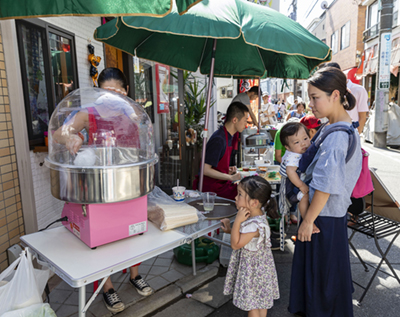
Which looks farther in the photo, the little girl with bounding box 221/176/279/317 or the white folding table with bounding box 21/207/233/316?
the little girl with bounding box 221/176/279/317

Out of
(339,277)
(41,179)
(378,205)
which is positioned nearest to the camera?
(339,277)

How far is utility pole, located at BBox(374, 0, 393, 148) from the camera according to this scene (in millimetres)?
10164

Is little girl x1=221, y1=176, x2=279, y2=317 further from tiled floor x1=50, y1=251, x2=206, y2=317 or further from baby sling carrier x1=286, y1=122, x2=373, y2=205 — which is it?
tiled floor x1=50, y1=251, x2=206, y2=317

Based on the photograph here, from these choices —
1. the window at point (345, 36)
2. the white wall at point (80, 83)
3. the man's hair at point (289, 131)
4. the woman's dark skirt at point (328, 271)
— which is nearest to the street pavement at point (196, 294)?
the woman's dark skirt at point (328, 271)

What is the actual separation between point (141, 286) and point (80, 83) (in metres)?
2.88

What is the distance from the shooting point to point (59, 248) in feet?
6.09

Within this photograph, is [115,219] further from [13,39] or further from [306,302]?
[13,39]

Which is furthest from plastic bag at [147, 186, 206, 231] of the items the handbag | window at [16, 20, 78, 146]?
window at [16, 20, 78, 146]

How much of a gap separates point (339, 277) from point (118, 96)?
228cm

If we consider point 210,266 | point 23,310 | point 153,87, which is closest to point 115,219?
point 23,310

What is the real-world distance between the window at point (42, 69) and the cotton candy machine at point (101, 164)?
1160mm

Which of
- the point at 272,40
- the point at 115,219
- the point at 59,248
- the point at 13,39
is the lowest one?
the point at 59,248

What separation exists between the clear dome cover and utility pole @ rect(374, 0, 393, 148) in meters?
11.3

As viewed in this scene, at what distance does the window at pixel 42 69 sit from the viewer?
3064 mm
